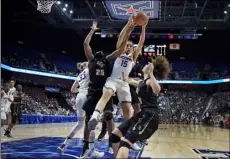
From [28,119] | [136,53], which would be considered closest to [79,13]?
[28,119]

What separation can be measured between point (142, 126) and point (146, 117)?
0.12 metres

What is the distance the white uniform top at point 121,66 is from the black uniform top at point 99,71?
101mm

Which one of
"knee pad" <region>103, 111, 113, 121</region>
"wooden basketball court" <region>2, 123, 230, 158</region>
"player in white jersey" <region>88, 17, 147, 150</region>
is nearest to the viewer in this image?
"player in white jersey" <region>88, 17, 147, 150</region>

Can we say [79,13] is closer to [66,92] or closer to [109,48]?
[109,48]

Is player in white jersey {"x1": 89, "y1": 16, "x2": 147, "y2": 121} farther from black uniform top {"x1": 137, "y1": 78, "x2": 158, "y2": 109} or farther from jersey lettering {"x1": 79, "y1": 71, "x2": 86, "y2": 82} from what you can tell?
jersey lettering {"x1": 79, "y1": 71, "x2": 86, "y2": 82}

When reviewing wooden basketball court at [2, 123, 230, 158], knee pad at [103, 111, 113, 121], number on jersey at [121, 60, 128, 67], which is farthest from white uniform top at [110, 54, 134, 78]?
wooden basketball court at [2, 123, 230, 158]

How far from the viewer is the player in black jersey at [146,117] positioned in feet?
11.4

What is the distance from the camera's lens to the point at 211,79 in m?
32.2

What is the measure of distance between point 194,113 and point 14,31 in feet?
64.0

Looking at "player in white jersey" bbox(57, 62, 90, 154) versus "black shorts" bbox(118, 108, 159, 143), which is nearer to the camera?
"black shorts" bbox(118, 108, 159, 143)

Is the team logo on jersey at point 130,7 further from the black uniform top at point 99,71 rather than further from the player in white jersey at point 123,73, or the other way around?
the black uniform top at point 99,71

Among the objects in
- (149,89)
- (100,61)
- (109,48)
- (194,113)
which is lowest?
(194,113)

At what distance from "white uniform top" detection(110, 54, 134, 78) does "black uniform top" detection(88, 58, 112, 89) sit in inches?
4.0

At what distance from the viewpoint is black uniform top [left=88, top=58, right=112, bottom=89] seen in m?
4.49
